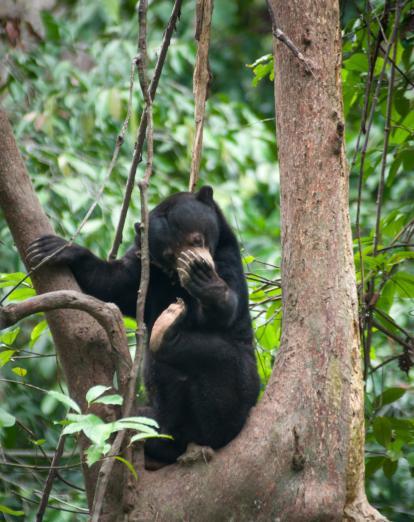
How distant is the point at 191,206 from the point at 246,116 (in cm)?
467

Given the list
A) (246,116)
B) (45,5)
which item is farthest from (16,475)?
(45,5)

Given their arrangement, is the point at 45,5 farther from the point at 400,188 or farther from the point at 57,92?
the point at 400,188

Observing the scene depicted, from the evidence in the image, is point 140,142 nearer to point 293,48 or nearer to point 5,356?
point 293,48

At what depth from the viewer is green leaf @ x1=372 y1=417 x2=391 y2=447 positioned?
366cm

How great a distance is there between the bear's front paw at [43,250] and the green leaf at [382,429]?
1645 mm

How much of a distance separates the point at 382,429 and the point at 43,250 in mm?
1766

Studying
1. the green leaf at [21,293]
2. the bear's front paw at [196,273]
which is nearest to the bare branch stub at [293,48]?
the bear's front paw at [196,273]

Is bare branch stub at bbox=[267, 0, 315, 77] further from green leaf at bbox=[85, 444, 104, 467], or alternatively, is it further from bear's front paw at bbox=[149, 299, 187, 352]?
green leaf at bbox=[85, 444, 104, 467]

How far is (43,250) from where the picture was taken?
3121 millimetres

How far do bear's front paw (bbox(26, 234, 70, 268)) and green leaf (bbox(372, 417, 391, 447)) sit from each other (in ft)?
5.40

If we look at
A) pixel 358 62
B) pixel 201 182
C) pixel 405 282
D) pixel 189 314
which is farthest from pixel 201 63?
pixel 201 182

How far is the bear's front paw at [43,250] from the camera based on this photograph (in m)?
3.11

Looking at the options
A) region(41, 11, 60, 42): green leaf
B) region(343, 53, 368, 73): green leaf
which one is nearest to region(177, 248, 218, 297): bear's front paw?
region(343, 53, 368, 73): green leaf

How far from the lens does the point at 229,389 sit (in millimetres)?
3344
